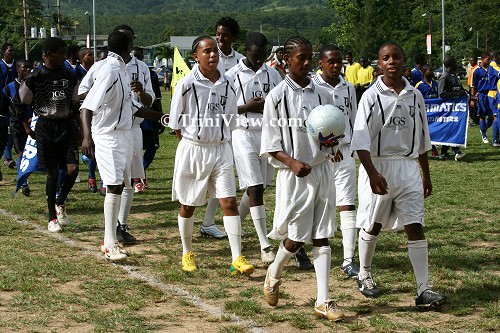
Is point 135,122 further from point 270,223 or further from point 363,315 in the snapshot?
point 363,315

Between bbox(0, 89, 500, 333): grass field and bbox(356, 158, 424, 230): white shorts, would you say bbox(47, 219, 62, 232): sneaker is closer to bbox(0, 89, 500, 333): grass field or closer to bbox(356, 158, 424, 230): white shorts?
bbox(0, 89, 500, 333): grass field

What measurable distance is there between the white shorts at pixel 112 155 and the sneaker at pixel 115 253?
654mm

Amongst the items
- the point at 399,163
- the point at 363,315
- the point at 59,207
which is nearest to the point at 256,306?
the point at 363,315

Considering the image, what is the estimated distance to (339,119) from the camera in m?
6.76

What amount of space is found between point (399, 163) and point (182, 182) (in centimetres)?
231

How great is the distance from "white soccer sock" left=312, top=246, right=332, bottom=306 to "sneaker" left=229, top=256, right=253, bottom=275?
1.40 metres

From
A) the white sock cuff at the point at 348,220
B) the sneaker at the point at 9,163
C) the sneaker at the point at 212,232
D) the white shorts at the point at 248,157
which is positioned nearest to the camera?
the white sock cuff at the point at 348,220

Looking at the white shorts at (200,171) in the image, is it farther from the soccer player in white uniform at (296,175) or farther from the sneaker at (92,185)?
the sneaker at (92,185)

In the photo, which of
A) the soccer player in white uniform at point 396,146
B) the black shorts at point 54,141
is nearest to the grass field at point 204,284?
the soccer player in white uniform at point 396,146

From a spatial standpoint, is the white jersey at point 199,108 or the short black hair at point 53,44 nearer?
the white jersey at point 199,108

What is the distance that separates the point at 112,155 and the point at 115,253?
1.00 m

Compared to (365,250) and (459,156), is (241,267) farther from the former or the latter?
(459,156)

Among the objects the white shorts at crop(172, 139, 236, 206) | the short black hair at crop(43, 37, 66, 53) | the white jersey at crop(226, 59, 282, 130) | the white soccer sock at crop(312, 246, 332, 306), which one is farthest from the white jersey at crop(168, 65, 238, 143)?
the short black hair at crop(43, 37, 66, 53)

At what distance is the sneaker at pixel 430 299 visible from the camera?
22.8 feet
